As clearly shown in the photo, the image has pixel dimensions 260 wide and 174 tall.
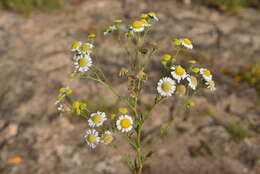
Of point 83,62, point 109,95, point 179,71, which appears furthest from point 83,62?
point 109,95

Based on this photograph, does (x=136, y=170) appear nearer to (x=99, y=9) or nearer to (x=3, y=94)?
(x=3, y=94)

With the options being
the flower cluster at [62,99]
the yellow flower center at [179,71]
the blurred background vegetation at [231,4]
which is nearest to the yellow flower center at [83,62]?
the flower cluster at [62,99]

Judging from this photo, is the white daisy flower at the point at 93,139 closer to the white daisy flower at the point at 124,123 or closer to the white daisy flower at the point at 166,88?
the white daisy flower at the point at 124,123

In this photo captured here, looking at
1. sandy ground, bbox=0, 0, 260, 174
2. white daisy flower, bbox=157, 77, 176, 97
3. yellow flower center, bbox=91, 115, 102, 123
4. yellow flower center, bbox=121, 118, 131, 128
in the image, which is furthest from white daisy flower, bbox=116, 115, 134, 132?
sandy ground, bbox=0, 0, 260, 174

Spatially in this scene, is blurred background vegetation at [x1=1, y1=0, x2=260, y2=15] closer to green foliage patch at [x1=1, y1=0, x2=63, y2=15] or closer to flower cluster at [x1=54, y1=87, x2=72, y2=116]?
green foliage patch at [x1=1, y1=0, x2=63, y2=15]

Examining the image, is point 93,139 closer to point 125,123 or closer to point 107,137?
point 107,137

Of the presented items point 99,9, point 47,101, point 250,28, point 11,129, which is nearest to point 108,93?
point 47,101
